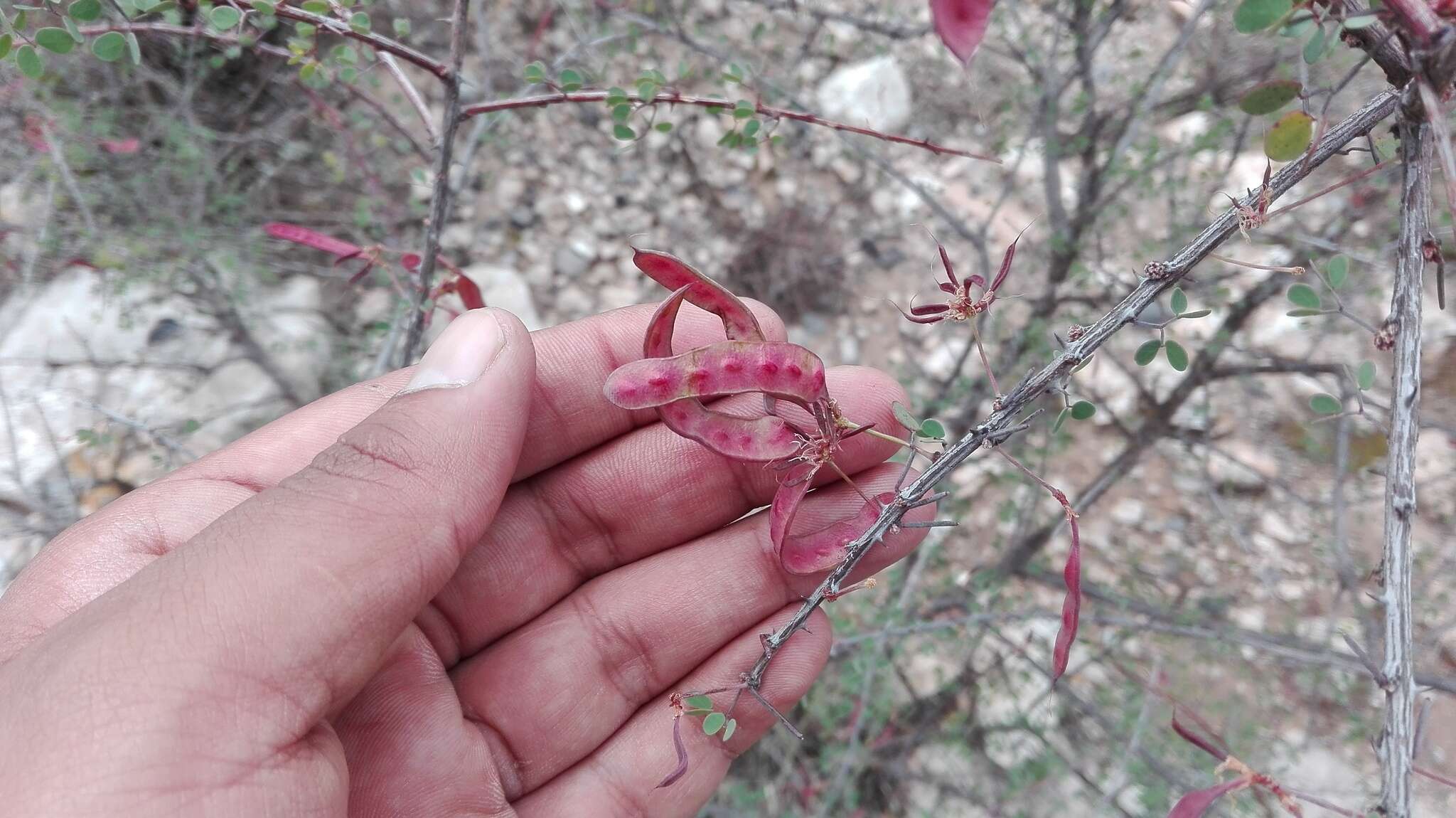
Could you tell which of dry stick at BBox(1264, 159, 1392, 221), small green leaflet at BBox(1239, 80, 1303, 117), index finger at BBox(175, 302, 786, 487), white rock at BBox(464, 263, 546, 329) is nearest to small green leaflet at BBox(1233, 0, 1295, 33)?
small green leaflet at BBox(1239, 80, 1303, 117)

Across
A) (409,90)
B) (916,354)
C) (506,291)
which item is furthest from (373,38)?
(916,354)

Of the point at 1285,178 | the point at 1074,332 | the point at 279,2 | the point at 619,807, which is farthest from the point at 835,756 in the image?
the point at 279,2

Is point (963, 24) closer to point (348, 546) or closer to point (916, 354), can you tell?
point (348, 546)

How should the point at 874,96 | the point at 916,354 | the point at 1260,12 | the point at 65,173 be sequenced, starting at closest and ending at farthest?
1. the point at 1260,12
2. the point at 65,173
3. the point at 916,354
4. the point at 874,96

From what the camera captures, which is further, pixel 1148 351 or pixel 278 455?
pixel 278 455

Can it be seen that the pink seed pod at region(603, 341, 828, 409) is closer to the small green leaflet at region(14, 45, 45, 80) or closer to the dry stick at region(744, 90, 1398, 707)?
the dry stick at region(744, 90, 1398, 707)

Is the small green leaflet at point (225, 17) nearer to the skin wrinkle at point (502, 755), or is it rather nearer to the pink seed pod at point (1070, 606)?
the skin wrinkle at point (502, 755)

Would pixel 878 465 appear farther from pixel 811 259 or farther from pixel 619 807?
pixel 811 259

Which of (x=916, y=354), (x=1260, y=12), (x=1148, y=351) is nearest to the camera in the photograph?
(x=1260, y=12)
